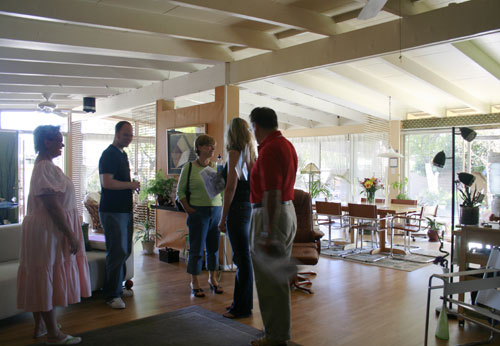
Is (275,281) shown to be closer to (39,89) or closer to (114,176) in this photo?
(114,176)

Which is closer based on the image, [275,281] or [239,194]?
[275,281]

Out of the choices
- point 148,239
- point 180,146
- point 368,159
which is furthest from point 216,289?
point 368,159

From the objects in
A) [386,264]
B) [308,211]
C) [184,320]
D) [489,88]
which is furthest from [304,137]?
[184,320]

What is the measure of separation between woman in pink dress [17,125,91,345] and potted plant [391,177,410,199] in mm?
7600

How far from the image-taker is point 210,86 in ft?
18.9

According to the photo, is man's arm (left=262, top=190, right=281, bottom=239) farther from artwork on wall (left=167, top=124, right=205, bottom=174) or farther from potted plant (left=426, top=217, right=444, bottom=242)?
potted plant (left=426, top=217, right=444, bottom=242)

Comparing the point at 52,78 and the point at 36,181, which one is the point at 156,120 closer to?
the point at 52,78

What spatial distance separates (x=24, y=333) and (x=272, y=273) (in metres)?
2.06

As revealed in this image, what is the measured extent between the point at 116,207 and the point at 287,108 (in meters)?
6.89

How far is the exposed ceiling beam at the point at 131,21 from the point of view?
3773mm

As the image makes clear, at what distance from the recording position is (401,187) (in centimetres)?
937

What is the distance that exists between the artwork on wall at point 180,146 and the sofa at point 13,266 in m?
1.94

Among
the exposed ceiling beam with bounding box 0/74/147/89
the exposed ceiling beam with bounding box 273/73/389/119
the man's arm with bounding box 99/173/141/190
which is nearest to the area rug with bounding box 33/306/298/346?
the man's arm with bounding box 99/173/141/190

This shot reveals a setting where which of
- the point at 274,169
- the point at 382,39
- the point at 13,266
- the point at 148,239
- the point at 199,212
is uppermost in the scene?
the point at 382,39
